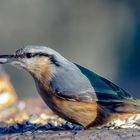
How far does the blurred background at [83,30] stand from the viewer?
21.1 m

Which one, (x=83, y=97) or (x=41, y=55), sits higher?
(x=41, y=55)

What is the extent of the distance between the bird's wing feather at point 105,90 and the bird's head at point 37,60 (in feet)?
1.15

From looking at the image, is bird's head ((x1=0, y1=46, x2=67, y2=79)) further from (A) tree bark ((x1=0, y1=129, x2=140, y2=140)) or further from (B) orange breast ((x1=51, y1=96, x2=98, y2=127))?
(A) tree bark ((x1=0, y1=129, x2=140, y2=140))

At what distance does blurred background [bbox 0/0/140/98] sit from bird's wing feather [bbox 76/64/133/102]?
11645mm

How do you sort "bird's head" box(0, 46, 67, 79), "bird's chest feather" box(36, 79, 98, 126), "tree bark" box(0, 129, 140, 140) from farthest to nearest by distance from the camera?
"bird's head" box(0, 46, 67, 79) → "bird's chest feather" box(36, 79, 98, 126) → "tree bark" box(0, 129, 140, 140)

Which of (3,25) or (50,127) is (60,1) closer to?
(3,25)

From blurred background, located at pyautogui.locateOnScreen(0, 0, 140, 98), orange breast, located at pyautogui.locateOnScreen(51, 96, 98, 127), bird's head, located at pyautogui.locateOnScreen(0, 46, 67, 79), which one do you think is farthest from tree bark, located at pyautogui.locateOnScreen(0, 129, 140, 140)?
blurred background, located at pyautogui.locateOnScreen(0, 0, 140, 98)

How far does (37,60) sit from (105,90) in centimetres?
83

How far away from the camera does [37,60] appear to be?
9.05 meters

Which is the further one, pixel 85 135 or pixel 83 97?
pixel 83 97

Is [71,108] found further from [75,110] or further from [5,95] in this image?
[5,95]

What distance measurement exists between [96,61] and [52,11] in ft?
6.33

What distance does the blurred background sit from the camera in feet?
69.2

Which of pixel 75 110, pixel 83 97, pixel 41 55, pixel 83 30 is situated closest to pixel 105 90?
pixel 83 97
